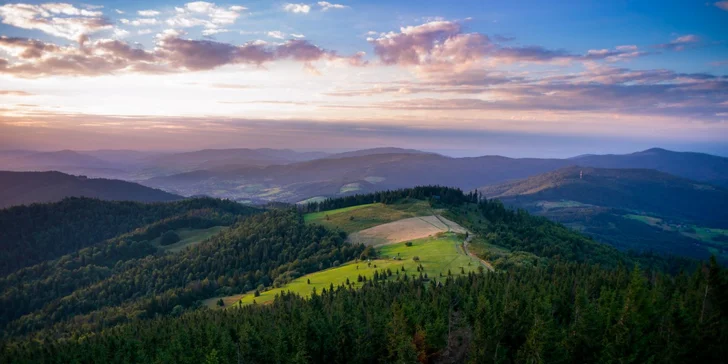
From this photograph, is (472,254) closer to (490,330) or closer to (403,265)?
(403,265)

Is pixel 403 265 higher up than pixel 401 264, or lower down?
higher up

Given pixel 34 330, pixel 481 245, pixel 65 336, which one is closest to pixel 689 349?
pixel 481 245

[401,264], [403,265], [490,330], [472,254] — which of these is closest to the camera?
[490,330]

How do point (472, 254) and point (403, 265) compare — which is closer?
point (403, 265)

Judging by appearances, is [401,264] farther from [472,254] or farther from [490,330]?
[490,330]

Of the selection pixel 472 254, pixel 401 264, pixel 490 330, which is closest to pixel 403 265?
pixel 401 264

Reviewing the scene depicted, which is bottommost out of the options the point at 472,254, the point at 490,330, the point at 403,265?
the point at 403,265

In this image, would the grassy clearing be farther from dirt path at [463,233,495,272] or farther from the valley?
dirt path at [463,233,495,272]

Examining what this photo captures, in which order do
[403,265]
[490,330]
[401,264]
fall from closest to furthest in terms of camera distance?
[490,330], [403,265], [401,264]

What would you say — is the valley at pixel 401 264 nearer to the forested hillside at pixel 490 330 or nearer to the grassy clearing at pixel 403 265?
the grassy clearing at pixel 403 265

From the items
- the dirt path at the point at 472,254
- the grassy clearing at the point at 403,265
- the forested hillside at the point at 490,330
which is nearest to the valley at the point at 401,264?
the grassy clearing at the point at 403,265

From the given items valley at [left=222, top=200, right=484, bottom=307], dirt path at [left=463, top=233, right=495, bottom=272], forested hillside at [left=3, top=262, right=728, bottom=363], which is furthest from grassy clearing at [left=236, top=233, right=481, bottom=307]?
forested hillside at [left=3, top=262, right=728, bottom=363]
